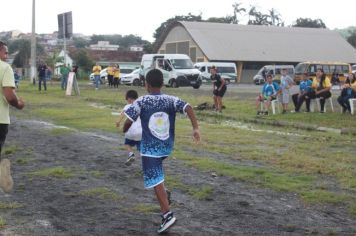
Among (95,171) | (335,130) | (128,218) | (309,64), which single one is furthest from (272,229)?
(309,64)

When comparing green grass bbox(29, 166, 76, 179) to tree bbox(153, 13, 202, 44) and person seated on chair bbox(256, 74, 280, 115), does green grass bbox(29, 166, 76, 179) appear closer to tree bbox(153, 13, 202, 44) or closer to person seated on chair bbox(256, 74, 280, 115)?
person seated on chair bbox(256, 74, 280, 115)

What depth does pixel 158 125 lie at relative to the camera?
6.50m

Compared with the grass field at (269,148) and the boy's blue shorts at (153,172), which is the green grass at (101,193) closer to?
the grass field at (269,148)

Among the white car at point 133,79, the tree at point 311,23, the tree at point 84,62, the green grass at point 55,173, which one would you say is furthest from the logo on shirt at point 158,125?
the tree at point 311,23

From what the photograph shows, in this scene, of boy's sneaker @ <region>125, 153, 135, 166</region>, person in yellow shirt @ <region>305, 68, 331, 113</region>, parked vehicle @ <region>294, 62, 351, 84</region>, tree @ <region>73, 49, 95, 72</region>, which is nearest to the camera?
boy's sneaker @ <region>125, 153, 135, 166</region>

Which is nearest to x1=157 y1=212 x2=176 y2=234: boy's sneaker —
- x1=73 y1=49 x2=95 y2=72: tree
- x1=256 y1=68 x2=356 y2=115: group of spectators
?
x1=256 y1=68 x2=356 y2=115: group of spectators

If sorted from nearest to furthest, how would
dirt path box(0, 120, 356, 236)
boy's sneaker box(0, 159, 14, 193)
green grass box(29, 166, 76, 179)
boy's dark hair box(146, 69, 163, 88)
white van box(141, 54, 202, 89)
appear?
dirt path box(0, 120, 356, 236) < boy's dark hair box(146, 69, 163, 88) < boy's sneaker box(0, 159, 14, 193) < green grass box(29, 166, 76, 179) < white van box(141, 54, 202, 89)

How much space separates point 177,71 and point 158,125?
3365 cm

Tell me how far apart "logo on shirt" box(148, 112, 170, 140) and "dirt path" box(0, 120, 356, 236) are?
940 mm

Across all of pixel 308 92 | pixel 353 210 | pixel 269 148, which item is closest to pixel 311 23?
pixel 308 92

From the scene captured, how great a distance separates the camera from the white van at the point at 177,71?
3997 cm

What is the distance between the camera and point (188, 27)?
3041 inches

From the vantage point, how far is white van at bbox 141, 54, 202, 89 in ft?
131

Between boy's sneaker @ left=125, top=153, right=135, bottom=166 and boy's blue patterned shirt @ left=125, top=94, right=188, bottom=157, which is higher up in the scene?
boy's blue patterned shirt @ left=125, top=94, right=188, bottom=157
